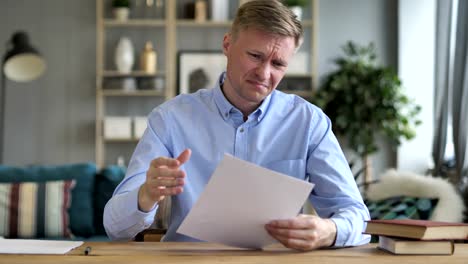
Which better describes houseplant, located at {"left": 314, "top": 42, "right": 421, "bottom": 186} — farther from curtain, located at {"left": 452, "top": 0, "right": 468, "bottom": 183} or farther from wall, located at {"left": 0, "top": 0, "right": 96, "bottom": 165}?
wall, located at {"left": 0, "top": 0, "right": 96, "bottom": 165}

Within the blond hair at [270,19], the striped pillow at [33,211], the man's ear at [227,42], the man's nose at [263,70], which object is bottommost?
the striped pillow at [33,211]

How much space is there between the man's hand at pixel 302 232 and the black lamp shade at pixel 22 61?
12.4ft

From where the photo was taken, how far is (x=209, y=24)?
6031mm

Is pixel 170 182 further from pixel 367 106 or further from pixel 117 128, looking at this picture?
pixel 117 128

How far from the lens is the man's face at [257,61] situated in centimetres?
189

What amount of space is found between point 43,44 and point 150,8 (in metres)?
0.93

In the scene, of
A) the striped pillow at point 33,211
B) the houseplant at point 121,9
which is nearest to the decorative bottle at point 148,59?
the houseplant at point 121,9

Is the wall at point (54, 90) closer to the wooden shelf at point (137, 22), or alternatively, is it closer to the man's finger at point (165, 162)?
Result: the wooden shelf at point (137, 22)

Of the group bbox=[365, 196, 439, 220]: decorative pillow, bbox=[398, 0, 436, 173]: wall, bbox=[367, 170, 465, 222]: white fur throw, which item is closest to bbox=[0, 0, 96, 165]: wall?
bbox=[398, 0, 436, 173]: wall

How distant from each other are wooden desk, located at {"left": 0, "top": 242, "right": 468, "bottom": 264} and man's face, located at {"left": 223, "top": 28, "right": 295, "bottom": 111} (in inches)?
17.8

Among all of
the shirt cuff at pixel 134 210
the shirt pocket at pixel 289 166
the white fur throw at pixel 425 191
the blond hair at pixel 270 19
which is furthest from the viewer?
the white fur throw at pixel 425 191

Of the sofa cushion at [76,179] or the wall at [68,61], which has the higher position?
the wall at [68,61]

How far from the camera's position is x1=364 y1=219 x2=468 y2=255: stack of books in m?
1.58

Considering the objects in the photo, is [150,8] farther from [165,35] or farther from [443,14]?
[443,14]
